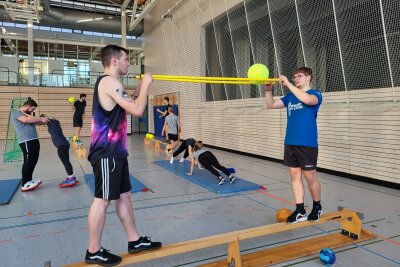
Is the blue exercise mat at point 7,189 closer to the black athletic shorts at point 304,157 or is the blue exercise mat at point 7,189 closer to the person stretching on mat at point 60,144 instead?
the person stretching on mat at point 60,144

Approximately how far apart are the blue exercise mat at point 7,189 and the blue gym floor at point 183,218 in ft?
0.29

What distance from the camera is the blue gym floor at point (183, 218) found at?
2562 mm

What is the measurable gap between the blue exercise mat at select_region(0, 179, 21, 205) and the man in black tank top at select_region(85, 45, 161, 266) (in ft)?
A: 9.25

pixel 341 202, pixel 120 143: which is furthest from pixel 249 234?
pixel 341 202

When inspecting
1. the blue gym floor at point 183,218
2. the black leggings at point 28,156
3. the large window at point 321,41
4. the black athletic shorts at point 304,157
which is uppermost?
the large window at point 321,41

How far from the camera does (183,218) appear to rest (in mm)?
3463

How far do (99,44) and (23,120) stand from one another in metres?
13.3

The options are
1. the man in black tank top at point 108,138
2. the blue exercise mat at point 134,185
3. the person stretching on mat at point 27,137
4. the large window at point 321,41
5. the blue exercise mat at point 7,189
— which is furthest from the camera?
the large window at point 321,41

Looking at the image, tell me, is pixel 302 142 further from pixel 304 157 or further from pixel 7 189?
pixel 7 189

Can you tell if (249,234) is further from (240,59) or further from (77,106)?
(77,106)

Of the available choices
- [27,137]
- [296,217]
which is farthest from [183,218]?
[27,137]

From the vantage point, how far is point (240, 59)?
326 inches

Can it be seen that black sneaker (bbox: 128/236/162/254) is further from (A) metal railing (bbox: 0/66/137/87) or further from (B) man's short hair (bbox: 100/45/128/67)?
(A) metal railing (bbox: 0/66/137/87)

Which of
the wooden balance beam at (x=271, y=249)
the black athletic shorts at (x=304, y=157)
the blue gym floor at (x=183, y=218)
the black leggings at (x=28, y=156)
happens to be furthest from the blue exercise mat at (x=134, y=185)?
the black athletic shorts at (x=304, y=157)
